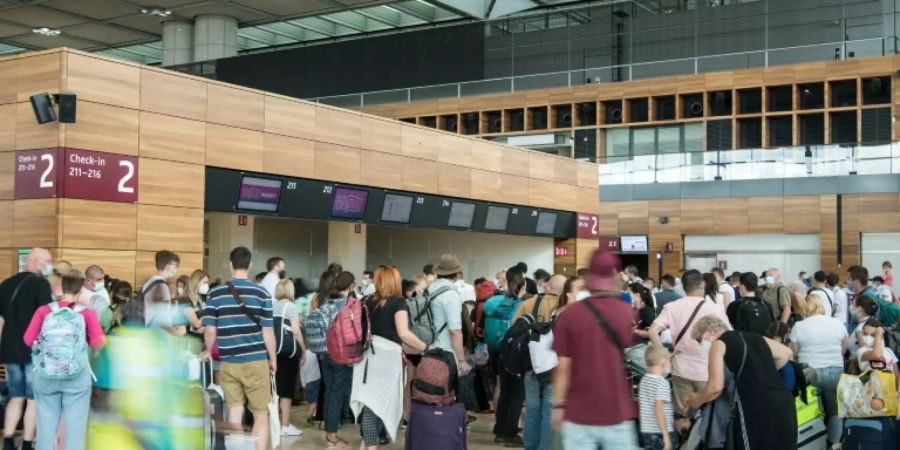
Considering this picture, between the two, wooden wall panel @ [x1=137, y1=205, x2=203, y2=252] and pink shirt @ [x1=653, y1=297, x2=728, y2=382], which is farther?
wooden wall panel @ [x1=137, y1=205, x2=203, y2=252]

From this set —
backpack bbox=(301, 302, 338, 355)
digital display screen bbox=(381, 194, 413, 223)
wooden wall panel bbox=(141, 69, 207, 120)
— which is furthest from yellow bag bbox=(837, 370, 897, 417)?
digital display screen bbox=(381, 194, 413, 223)

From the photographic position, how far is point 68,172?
402 inches

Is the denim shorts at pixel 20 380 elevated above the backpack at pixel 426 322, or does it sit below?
below

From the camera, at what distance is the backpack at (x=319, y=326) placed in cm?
878

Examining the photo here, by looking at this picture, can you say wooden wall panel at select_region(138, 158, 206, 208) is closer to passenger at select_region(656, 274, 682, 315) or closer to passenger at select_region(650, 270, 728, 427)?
passenger at select_region(656, 274, 682, 315)

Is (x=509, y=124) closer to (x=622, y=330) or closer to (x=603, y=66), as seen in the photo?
(x=603, y=66)

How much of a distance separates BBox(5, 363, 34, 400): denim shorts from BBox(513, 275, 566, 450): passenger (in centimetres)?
393

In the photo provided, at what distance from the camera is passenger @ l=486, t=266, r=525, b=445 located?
9.09 metres

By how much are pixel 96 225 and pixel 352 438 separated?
3815mm

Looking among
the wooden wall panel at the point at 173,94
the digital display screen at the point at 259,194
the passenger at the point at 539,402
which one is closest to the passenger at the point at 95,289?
the wooden wall panel at the point at 173,94

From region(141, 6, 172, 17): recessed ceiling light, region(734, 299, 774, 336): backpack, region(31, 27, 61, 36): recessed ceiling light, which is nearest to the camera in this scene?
region(734, 299, 774, 336): backpack

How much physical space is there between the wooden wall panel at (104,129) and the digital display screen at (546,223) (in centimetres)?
998

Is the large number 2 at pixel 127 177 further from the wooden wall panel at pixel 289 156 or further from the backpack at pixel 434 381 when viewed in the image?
the backpack at pixel 434 381

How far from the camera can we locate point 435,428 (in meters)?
6.93
